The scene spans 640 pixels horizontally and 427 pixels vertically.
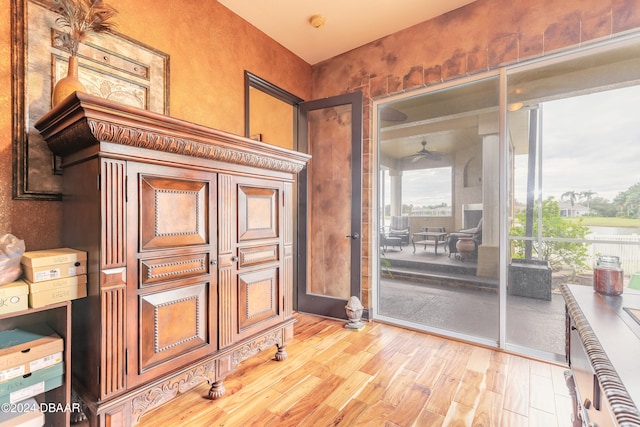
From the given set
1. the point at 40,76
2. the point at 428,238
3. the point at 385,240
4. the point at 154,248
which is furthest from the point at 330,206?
the point at 40,76

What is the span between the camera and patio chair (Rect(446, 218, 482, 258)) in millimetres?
2605

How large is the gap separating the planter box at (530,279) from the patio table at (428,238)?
24.3 inches

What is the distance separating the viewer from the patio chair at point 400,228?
121 inches

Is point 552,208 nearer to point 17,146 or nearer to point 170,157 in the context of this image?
point 170,157

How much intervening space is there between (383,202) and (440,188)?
1.92 feet

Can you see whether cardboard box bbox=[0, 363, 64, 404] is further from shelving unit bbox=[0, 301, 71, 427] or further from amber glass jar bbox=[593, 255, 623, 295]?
amber glass jar bbox=[593, 255, 623, 295]

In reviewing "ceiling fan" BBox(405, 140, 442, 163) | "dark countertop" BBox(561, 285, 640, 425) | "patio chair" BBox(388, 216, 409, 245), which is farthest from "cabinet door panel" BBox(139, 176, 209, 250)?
"ceiling fan" BBox(405, 140, 442, 163)

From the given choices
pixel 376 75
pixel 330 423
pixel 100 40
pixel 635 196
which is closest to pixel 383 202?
pixel 376 75

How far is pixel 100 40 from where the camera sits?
5.79 feet

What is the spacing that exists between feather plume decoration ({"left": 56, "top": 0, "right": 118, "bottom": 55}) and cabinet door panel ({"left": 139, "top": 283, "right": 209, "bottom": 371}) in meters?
1.40

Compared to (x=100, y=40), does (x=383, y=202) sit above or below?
below

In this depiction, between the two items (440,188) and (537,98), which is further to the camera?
(440,188)

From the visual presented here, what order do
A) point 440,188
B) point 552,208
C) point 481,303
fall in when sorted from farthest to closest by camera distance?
point 440,188 → point 481,303 → point 552,208

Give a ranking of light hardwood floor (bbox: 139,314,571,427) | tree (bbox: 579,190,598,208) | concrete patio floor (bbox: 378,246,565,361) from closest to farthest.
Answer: light hardwood floor (bbox: 139,314,571,427), tree (bbox: 579,190,598,208), concrete patio floor (bbox: 378,246,565,361)
